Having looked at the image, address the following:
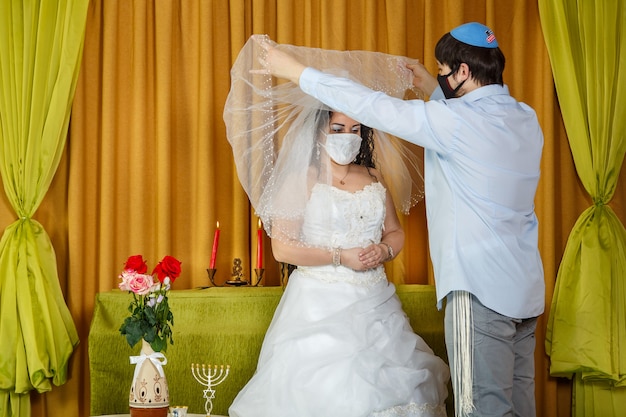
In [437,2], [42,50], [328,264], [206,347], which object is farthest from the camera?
[437,2]

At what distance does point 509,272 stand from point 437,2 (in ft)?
6.61

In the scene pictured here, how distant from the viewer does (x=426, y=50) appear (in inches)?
157

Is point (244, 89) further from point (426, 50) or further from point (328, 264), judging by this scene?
point (426, 50)

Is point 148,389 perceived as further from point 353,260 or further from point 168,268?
point 353,260

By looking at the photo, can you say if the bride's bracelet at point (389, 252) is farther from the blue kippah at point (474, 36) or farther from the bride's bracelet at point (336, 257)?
the blue kippah at point (474, 36)

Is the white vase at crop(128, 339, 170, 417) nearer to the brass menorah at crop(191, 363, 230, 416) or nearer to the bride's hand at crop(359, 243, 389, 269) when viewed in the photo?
the brass menorah at crop(191, 363, 230, 416)

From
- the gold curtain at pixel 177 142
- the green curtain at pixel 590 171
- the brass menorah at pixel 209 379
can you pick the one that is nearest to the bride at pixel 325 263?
the brass menorah at pixel 209 379

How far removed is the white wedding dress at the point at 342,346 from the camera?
Result: 9.48 ft

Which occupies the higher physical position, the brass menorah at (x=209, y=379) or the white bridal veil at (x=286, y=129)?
the white bridal veil at (x=286, y=129)

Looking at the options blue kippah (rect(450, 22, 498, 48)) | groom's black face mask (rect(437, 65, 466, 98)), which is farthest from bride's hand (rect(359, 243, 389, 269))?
blue kippah (rect(450, 22, 498, 48))

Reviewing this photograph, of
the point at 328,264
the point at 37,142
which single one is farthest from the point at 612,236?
the point at 37,142

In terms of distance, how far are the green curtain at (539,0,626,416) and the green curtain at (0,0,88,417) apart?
2201mm

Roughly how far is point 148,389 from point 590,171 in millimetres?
2247

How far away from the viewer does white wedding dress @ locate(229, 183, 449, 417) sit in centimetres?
289
